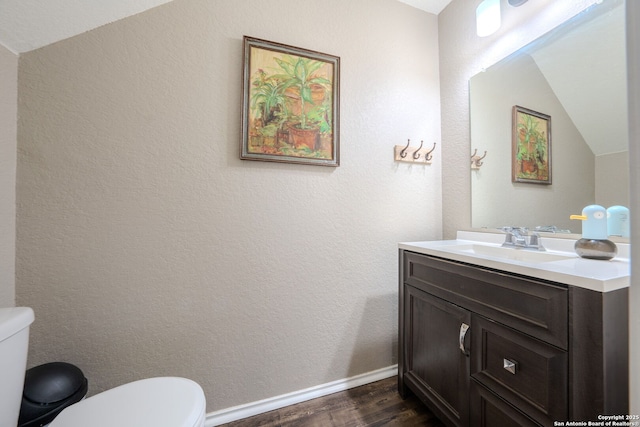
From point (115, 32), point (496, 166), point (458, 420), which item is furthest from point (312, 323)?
point (115, 32)

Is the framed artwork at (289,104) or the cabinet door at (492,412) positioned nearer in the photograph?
the cabinet door at (492,412)

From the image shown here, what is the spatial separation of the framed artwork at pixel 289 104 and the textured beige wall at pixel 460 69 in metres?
0.80

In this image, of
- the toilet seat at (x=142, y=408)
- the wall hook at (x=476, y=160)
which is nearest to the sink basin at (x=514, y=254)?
Answer: the wall hook at (x=476, y=160)

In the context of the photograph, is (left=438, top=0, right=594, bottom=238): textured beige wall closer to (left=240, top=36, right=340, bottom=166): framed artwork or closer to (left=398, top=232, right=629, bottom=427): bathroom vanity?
(left=398, top=232, right=629, bottom=427): bathroom vanity

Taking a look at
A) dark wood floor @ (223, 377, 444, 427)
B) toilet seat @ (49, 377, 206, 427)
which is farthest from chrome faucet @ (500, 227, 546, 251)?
toilet seat @ (49, 377, 206, 427)

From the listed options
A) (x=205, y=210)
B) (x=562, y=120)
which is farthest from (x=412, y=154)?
(x=205, y=210)

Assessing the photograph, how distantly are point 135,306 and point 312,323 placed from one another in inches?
34.1

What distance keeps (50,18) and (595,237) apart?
233cm

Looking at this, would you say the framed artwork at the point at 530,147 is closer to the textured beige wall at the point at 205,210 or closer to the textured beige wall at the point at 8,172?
the textured beige wall at the point at 205,210

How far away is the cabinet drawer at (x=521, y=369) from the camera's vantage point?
2.28 ft

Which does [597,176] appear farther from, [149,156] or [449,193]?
[149,156]

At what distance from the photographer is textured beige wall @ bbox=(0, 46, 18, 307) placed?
0.94 m

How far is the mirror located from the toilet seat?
1.63 m

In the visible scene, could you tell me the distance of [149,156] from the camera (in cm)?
112
